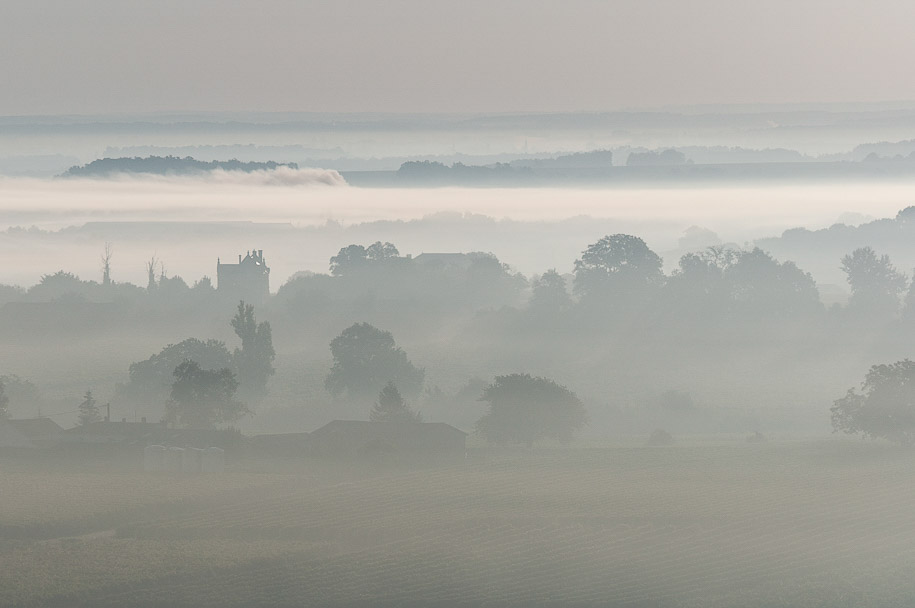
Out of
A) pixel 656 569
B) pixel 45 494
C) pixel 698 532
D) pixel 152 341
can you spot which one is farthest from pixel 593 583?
pixel 152 341

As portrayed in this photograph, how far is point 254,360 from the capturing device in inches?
4756

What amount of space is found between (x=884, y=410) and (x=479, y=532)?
35.5 m

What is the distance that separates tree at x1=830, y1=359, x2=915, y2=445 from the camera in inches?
3679

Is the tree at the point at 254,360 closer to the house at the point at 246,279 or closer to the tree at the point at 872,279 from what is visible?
the house at the point at 246,279

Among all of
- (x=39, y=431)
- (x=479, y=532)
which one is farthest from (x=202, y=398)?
(x=479, y=532)

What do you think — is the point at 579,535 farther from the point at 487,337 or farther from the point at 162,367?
the point at 487,337

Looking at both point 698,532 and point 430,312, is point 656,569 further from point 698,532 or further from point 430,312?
point 430,312

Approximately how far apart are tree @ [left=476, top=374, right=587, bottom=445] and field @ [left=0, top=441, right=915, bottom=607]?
19.6 ft

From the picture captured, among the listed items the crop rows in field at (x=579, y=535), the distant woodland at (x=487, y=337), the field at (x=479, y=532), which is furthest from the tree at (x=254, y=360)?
the crop rows in field at (x=579, y=535)

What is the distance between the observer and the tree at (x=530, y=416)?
9944 cm

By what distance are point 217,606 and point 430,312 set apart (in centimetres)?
10629

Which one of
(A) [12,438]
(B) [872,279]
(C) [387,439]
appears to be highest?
(B) [872,279]

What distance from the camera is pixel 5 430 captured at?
97.4 m

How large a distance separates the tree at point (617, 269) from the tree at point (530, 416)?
211 ft
